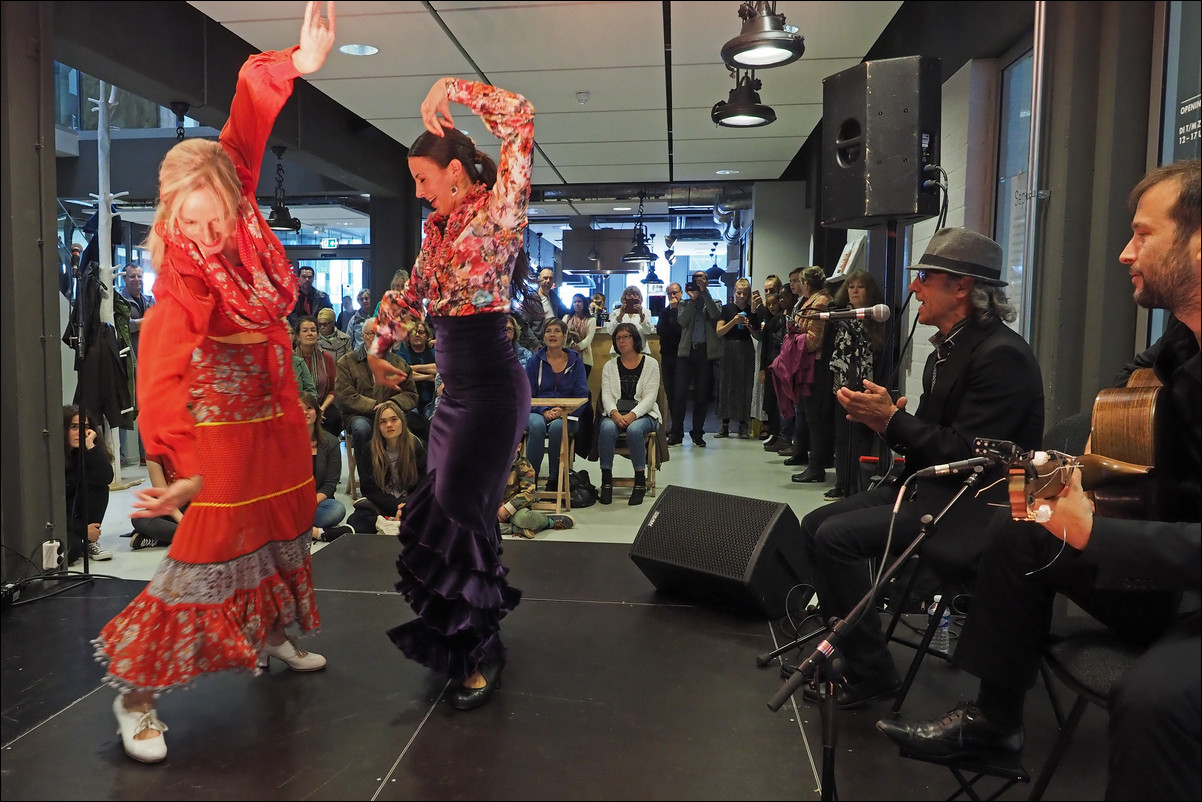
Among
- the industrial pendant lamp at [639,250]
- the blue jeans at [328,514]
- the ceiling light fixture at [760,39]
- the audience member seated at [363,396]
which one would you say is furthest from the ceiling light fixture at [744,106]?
the industrial pendant lamp at [639,250]

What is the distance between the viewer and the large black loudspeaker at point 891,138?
271 centimetres

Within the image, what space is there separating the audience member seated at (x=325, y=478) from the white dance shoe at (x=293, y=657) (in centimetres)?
198

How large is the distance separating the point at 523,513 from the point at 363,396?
1579 millimetres

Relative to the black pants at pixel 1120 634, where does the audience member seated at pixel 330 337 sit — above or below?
above

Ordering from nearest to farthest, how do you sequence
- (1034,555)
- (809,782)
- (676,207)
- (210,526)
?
(1034,555) → (809,782) → (210,526) → (676,207)

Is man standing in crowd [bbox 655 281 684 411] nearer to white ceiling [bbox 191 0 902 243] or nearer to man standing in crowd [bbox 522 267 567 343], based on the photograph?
man standing in crowd [bbox 522 267 567 343]

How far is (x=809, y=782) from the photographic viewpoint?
175cm

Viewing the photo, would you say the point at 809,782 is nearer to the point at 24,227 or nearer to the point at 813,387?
the point at 24,227

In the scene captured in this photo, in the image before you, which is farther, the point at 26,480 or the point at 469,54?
the point at 26,480

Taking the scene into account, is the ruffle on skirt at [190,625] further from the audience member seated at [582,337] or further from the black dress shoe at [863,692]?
the audience member seated at [582,337]

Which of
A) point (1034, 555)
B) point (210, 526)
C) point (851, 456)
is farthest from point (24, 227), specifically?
point (1034, 555)

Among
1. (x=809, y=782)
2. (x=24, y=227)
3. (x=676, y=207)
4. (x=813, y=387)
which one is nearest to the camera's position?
(x=809, y=782)

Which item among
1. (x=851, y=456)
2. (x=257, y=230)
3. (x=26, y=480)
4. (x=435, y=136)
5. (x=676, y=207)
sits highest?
(x=676, y=207)

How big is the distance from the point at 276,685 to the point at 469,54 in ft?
6.81
